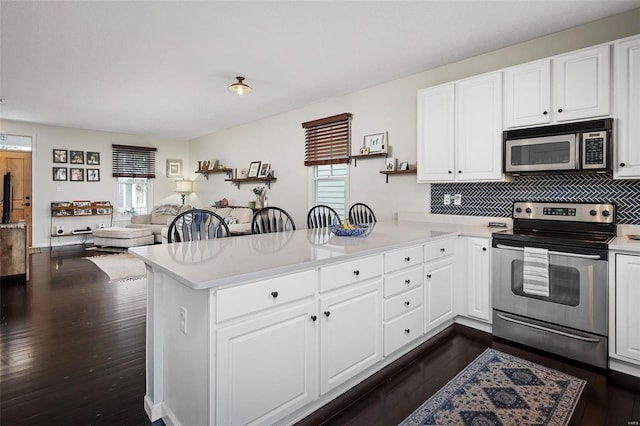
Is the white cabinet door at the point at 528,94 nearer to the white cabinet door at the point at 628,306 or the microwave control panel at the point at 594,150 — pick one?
the microwave control panel at the point at 594,150

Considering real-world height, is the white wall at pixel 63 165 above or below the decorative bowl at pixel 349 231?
above

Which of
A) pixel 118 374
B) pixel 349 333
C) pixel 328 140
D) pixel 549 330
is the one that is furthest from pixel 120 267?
pixel 549 330

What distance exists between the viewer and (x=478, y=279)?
2.89 metres

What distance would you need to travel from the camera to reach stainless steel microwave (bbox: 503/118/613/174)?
2.51m

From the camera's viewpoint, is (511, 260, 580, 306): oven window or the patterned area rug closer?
the patterned area rug

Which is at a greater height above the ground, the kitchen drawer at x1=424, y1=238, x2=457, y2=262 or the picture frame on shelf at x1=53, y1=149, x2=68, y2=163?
the picture frame on shelf at x1=53, y1=149, x2=68, y2=163

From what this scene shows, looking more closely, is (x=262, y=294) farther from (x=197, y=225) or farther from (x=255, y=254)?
(x=197, y=225)

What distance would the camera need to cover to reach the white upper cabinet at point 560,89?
2527mm

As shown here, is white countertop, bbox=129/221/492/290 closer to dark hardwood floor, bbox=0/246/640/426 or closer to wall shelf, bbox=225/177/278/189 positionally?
dark hardwood floor, bbox=0/246/640/426

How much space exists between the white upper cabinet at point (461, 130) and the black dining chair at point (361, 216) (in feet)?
2.87

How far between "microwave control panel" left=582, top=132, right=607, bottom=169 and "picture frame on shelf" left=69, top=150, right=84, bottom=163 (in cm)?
911

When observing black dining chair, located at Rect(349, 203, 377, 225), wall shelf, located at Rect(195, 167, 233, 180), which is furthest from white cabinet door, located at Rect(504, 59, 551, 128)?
wall shelf, located at Rect(195, 167, 233, 180)

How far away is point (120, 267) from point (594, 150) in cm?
601

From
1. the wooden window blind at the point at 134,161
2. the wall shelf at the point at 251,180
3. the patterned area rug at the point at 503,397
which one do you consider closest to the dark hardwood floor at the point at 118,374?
the patterned area rug at the point at 503,397
